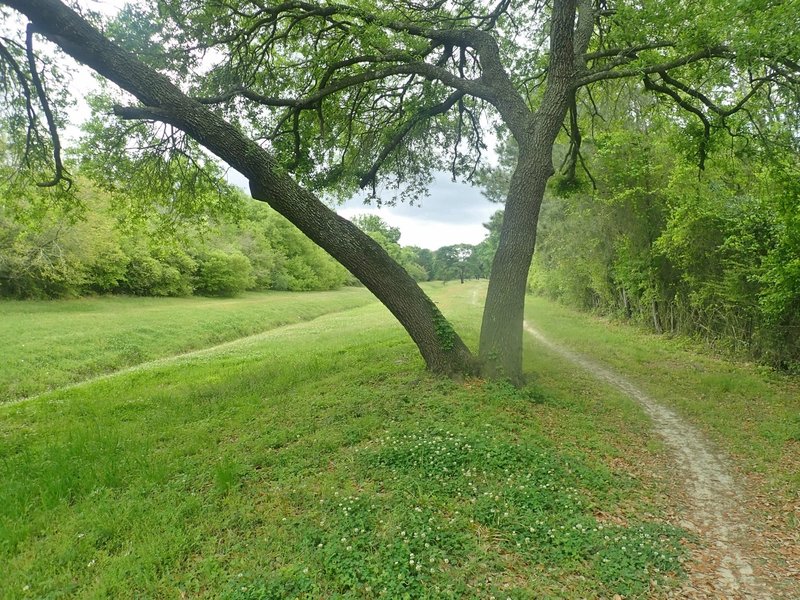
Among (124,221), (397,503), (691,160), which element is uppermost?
(691,160)

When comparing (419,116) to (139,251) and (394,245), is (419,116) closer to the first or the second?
(139,251)

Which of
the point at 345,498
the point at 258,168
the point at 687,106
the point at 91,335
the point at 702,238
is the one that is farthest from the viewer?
the point at 91,335

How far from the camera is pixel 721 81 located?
583 centimetres

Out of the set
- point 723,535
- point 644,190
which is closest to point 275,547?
point 723,535

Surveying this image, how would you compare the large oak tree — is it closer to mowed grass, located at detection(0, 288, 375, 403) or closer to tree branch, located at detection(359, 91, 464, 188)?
tree branch, located at detection(359, 91, 464, 188)

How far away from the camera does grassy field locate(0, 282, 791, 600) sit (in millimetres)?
3316

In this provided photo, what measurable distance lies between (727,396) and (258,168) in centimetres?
958

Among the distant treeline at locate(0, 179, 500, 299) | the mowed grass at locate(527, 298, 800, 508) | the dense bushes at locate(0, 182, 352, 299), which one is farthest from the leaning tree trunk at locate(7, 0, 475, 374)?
the dense bushes at locate(0, 182, 352, 299)

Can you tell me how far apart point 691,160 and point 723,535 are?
23.8 feet

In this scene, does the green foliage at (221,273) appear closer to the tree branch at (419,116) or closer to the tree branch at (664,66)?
the tree branch at (419,116)

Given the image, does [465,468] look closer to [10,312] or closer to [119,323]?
[119,323]

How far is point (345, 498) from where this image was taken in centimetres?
422

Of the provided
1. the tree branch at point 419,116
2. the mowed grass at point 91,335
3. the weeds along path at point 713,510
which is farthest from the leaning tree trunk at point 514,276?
the mowed grass at point 91,335

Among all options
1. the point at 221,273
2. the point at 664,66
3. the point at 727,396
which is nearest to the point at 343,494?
the point at 664,66
